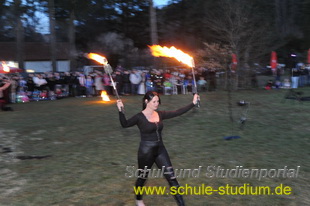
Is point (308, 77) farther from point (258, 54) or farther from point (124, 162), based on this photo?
point (124, 162)

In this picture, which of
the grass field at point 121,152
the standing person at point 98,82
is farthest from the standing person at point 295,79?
the standing person at point 98,82

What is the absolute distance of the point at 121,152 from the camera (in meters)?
8.26

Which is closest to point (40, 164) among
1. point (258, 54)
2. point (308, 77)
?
point (258, 54)

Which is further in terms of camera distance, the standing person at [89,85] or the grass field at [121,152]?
the standing person at [89,85]

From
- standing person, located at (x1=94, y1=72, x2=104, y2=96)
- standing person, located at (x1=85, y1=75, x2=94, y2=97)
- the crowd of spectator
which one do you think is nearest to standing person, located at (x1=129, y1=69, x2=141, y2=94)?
the crowd of spectator

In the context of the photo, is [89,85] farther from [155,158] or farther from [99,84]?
[155,158]

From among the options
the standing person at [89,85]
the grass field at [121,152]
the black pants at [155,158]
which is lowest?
the grass field at [121,152]

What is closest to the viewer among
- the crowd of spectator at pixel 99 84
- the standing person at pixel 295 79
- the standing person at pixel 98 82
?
the crowd of spectator at pixel 99 84

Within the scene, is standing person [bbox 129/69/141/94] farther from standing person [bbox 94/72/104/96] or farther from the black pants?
the black pants

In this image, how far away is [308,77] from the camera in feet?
81.3

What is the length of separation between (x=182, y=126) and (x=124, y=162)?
4170mm

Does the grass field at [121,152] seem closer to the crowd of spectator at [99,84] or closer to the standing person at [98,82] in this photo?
the crowd of spectator at [99,84]

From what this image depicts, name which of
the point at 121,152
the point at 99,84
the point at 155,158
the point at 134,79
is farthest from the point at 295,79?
the point at 155,158

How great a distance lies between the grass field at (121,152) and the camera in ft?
18.2
